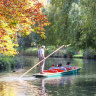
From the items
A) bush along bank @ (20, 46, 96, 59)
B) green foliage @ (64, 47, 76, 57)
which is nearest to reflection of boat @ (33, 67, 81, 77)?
bush along bank @ (20, 46, 96, 59)

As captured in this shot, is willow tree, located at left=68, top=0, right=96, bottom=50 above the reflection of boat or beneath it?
A: above

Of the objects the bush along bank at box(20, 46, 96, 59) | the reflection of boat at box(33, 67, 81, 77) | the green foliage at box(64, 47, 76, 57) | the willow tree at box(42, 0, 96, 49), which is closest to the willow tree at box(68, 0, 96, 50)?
the willow tree at box(42, 0, 96, 49)

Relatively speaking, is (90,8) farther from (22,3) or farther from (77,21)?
(22,3)

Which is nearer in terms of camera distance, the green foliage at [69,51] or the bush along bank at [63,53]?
the bush along bank at [63,53]

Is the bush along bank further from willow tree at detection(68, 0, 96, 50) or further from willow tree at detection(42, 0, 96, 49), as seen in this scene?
willow tree at detection(68, 0, 96, 50)

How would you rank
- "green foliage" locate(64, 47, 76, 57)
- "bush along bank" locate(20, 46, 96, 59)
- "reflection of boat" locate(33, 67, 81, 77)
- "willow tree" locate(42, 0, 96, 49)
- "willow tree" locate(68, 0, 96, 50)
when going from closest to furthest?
"willow tree" locate(68, 0, 96, 50)
"willow tree" locate(42, 0, 96, 49)
"reflection of boat" locate(33, 67, 81, 77)
"bush along bank" locate(20, 46, 96, 59)
"green foliage" locate(64, 47, 76, 57)

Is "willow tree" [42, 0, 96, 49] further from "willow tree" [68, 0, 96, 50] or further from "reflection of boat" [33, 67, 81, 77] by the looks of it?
"reflection of boat" [33, 67, 81, 77]

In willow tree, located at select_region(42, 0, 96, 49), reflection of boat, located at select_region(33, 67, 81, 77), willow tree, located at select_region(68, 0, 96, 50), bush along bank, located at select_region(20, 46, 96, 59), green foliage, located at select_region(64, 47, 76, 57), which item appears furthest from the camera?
green foliage, located at select_region(64, 47, 76, 57)

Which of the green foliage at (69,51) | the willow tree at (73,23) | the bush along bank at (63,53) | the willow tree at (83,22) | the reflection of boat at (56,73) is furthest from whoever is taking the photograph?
the green foliage at (69,51)

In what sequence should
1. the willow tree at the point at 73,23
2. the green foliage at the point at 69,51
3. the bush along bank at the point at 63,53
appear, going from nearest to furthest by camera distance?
the willow tree at the point at 73,23 → the bush along bank at the point at 63,53 → the green foliage at the point at 69,51

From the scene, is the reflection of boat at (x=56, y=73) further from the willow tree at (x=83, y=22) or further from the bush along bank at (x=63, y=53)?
the bush along bank at (x=63, y=53)

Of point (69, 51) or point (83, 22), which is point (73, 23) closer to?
point (83, 22)

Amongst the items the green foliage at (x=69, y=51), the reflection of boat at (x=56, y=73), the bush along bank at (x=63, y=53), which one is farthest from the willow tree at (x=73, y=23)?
the green foliage at (x=69, y=51)

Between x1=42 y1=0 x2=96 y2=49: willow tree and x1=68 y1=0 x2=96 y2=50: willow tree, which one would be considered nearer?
x1=68 y1=0 x2=96 y2=50: willow tree
